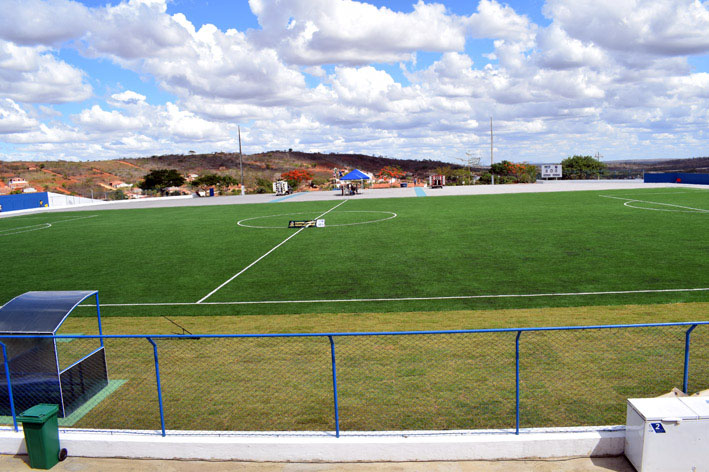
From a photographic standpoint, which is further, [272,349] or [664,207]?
[664,207]

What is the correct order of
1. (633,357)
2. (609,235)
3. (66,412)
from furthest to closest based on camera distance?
1. (609,235)
2. (633,357)
3. (66,412)

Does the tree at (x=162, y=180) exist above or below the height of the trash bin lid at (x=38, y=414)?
above

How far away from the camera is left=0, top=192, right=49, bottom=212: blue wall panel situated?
60.6m

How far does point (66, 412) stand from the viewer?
961 cm

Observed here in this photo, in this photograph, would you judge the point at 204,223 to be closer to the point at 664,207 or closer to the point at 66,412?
the point at 66,412

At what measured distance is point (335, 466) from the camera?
768 cm

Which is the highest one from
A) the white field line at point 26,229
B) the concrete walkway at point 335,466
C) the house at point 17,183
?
the house at point 17,183

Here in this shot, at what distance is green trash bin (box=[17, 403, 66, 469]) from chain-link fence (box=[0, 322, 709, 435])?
1117mm

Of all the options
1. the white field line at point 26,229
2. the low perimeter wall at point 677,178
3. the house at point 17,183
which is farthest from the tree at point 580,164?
the house at point 17,183

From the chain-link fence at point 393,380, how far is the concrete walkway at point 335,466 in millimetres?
563

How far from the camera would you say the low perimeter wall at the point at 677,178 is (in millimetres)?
61844

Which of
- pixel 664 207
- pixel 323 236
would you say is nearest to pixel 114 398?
pixel 323 236

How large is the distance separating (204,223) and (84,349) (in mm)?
27990

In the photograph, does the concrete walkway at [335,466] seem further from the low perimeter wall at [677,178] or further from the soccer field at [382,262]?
the low perimeter wall at [677,178]
